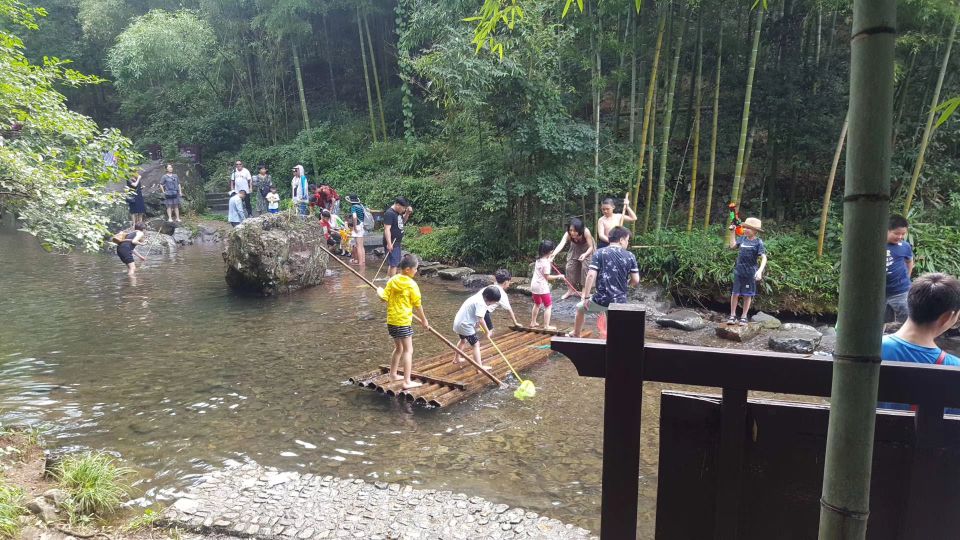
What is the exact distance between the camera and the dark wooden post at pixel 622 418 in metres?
1.79

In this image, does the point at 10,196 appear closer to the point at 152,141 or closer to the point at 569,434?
the point at 569,434

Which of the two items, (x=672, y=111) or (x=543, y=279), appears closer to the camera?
(x=543, y=279)

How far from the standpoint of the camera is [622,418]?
1.83 meters

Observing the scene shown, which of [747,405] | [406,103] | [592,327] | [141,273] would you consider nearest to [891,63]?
[747,405]

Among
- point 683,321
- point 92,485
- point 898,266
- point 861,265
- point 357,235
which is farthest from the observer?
point 357,235

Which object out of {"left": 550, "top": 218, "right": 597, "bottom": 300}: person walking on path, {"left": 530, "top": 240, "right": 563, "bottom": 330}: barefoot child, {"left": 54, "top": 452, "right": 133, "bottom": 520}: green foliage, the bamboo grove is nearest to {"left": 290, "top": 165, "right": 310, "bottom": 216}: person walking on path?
the bamboo grove

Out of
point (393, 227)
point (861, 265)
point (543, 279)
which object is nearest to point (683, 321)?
point (543, 279)

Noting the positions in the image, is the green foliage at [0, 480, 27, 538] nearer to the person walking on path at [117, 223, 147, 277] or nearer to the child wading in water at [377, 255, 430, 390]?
the child wading in water at [377, 255, 430, 390]

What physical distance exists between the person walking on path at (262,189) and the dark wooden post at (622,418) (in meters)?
16.1

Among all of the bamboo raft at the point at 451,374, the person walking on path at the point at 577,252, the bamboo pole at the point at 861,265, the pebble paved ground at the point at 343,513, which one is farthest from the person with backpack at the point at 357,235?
the bamboo pole at the point at 861,265

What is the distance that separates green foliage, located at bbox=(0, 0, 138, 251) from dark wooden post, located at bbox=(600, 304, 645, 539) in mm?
5104

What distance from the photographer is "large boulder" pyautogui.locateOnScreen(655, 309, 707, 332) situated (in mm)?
7719

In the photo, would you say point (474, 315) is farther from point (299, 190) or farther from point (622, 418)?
point (299, 190)

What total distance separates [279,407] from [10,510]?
227cm
